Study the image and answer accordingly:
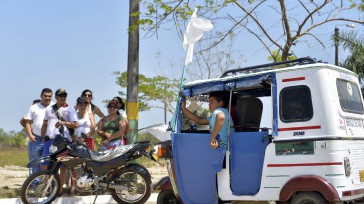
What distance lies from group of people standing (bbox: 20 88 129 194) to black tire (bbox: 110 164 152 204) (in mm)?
1022

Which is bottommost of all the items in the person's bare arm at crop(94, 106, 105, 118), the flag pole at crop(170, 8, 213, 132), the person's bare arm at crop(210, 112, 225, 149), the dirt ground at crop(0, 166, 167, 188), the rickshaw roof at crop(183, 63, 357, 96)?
the dirt ground at crop(0, 166, 167, 188)

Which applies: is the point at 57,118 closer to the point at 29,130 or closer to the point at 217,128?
the point at 29,130

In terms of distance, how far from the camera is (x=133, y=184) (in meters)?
8.58

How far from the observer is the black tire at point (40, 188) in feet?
27.2

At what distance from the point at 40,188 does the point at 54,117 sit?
4.51 feet

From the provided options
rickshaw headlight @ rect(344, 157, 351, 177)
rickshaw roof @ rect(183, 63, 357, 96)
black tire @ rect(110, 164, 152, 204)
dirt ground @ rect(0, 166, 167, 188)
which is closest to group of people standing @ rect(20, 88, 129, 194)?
black tire @ rect(110, 164, 152, 204)

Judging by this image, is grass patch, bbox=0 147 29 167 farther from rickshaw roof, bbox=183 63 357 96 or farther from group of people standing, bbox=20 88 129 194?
rickshaw roof, bbox=183 63 357 96

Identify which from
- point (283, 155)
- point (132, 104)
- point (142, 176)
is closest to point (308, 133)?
point (283, 155)

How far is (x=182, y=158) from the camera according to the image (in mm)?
6820

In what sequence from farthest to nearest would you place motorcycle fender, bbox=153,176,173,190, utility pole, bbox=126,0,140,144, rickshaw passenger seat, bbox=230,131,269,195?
utility pole, bbox=126,0,140,144 < motorcycle fender, bbox=153,176,173,190 < rickshaw passenger seat, bbox=230,131,269,195

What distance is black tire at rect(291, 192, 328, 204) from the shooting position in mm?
5773

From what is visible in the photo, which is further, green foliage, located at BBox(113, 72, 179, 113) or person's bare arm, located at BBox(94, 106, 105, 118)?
green foliage, located at BBox(113, 72, 179, 113)

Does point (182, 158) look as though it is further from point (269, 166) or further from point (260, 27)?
point (260, 27)

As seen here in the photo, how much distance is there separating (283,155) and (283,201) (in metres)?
0.54
